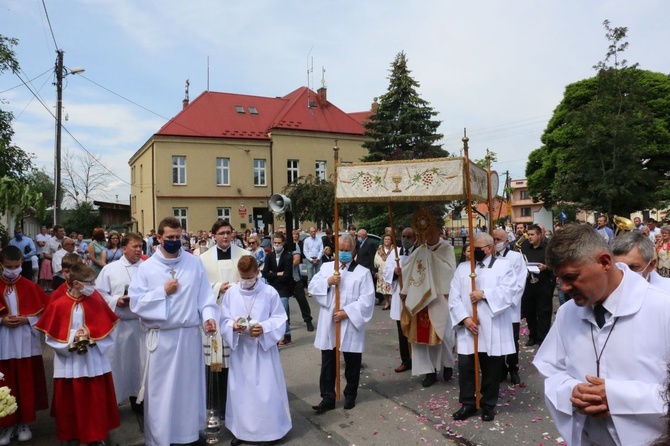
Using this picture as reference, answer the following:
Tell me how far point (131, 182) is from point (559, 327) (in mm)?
47605

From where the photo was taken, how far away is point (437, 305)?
23.1 feet

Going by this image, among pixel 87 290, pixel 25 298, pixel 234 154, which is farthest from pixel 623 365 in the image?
pixel 234 154

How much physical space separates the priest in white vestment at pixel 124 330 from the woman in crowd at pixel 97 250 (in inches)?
155

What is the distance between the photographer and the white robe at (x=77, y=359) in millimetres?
4648

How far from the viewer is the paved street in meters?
5.16

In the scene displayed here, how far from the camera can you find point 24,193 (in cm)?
595

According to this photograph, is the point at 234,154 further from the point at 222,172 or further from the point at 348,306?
the point at 348,306

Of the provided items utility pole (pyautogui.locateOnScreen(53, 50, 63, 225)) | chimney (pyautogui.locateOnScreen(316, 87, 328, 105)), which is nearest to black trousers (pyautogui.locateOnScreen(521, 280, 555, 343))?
utility pole (pyautogui.locateOnScreen(53, 50, 63, 225))

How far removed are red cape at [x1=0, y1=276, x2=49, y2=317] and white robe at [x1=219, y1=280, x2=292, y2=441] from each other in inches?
71.9

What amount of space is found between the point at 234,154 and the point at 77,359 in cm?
3415

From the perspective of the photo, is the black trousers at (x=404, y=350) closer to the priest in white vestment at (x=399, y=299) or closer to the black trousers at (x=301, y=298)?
the priest in white vestment at (x=399, y=299)

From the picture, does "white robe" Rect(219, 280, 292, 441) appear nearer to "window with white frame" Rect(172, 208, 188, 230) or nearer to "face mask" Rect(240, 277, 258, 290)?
"face mask" Rect(240, 277, 258, 290)

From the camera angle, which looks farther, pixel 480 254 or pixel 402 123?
pixel 402 123

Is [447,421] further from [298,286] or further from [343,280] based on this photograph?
[298,286]
